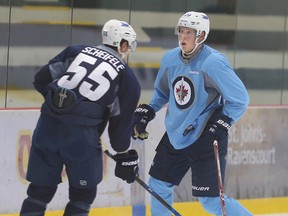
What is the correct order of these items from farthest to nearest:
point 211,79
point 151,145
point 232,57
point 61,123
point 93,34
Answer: point 232,57, point 93,34, point 151,145, point 211,79, point 61,123

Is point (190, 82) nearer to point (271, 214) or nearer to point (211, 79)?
point (211, 79)

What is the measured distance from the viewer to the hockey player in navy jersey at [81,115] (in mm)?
5184

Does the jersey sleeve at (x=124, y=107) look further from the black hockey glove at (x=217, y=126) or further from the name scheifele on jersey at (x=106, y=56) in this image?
the black hockey glove at (x=217, y=126)

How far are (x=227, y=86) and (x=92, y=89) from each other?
0.97m

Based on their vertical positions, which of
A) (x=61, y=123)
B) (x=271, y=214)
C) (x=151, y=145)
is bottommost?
(x=271, y=214)

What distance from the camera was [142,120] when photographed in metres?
6.13

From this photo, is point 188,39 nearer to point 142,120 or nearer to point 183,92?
point 183,92

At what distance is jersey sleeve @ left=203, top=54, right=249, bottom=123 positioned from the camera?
19.0 feet

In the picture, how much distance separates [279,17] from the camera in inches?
345

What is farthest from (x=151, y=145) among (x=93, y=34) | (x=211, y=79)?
(x=211, y=79)

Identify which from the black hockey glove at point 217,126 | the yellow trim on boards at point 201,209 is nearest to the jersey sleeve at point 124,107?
the black hockey glove at point 217,126

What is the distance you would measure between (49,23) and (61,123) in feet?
8.27

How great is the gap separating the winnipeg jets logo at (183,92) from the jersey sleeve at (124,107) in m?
0.67

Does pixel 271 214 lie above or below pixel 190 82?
below
